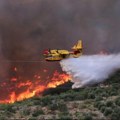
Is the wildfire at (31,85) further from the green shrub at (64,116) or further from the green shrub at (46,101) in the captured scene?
the green shrub at (64,116)

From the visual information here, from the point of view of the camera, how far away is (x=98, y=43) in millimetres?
101375

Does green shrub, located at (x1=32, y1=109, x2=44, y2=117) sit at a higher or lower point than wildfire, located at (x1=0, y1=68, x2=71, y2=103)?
lower

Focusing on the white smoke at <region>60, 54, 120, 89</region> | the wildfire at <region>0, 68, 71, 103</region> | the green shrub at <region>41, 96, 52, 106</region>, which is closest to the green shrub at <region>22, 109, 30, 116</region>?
the green shrub at <region>41, 96, 52, 106</region>

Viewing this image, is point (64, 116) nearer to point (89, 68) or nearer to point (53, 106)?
point (53, 106)

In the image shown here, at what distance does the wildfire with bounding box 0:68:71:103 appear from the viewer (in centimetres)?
8869

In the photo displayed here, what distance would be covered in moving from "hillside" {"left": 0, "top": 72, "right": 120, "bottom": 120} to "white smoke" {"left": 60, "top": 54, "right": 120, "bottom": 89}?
135 inches

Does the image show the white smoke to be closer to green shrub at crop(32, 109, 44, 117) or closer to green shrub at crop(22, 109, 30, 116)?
green shrub at crop(22, 109, 30, 116)

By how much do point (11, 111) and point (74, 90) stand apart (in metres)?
20.7

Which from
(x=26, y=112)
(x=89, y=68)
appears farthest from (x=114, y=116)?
(x=89, y=68)

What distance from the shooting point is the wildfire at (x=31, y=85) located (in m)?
88.7

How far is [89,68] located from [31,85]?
12.4 m

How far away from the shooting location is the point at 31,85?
91000 millimetres

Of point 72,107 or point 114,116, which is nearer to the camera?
point 114,116

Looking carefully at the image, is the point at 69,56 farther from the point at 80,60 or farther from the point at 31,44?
the point at 31,44
